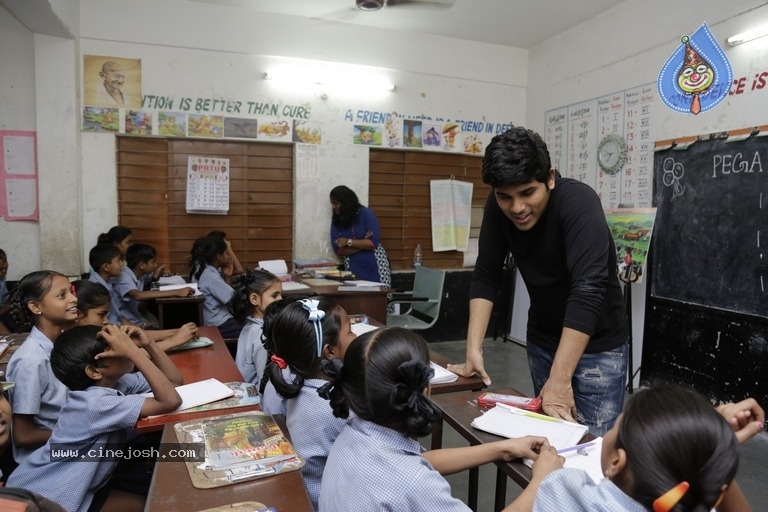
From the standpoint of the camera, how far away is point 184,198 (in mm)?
4402

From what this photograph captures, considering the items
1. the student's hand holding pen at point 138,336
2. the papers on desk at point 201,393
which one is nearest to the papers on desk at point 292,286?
the student's hand holding pen at point 138,336

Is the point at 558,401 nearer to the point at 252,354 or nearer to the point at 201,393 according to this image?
the point at 201,393

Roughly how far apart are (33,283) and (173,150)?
263 cm

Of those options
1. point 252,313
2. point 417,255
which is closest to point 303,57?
point 417,255

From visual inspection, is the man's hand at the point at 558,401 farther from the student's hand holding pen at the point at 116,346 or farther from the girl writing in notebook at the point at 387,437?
the student's hand holding pen at the point at 116,346

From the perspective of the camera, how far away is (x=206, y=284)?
11.0ft

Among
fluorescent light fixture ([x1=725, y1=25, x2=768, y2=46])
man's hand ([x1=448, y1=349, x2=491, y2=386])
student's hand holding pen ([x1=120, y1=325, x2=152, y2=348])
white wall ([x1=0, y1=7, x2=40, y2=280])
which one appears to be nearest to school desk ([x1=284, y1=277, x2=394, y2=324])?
student's hand holding pen ([x1=120, y1=325, x2=152, y2=348])

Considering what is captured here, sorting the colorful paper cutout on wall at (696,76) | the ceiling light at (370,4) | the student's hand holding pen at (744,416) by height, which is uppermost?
the ceiling light at (370,4)

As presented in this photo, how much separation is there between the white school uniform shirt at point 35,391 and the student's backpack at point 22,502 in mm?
992

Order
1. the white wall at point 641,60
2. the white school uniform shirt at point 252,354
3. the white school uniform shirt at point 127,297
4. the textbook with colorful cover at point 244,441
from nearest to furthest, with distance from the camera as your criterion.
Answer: the textbook with colorful cover at point 244,441 < the white school uniform shirt at point 252,354 < the white wall at point 641,60 < the white school uniform shirt at point 127,297

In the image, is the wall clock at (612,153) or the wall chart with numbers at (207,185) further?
the wall chart with numbers at (207,185)

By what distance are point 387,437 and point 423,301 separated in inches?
123

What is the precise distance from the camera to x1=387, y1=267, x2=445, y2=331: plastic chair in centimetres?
403

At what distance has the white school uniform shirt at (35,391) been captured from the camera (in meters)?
1.52
